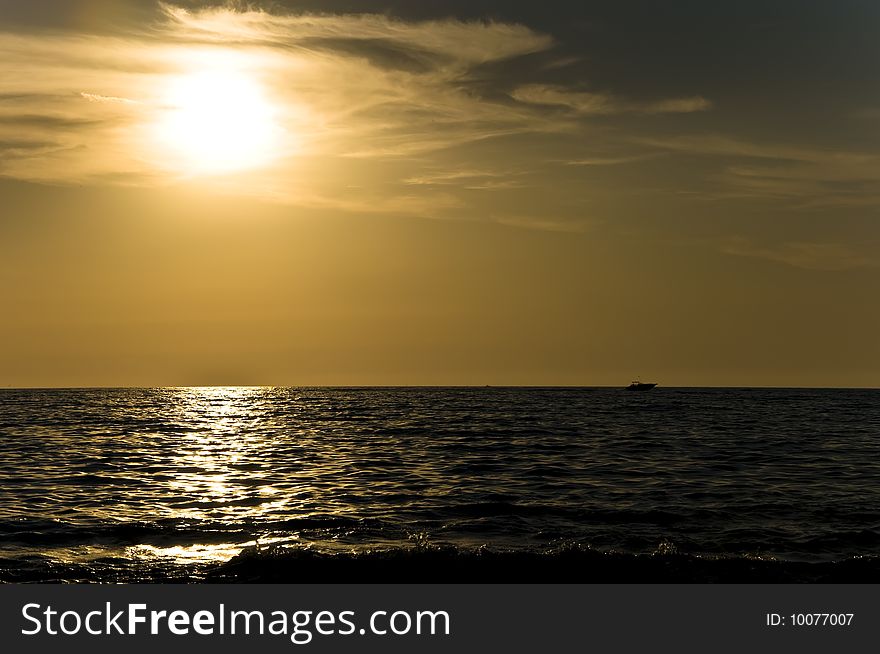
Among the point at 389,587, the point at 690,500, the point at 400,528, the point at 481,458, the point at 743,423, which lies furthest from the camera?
the point at 743,423

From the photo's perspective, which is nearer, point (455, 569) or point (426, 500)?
point (455, 569)

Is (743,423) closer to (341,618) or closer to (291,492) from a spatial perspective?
(291,492)

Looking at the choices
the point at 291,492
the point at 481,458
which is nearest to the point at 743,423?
the point at 481,458

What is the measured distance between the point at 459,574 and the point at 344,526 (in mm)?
6172

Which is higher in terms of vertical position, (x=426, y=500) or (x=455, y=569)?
(x=455, y=569)

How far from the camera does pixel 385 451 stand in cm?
4741

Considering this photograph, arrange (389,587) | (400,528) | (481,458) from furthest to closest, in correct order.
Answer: (481,458) < (400,528) < (389,587)

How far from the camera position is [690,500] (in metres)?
29.1

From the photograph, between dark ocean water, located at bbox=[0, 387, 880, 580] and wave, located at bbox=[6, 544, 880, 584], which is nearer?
wave, located at bbox=[6, 544, 880, 584]

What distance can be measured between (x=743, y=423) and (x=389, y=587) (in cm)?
6313

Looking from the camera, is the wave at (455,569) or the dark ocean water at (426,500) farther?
the dark ocean water at (426,500)

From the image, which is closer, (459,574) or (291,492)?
(459,574)

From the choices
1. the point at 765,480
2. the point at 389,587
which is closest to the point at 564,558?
the point at 389,587

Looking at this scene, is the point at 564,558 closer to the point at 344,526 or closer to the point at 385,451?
the point at 344,526
